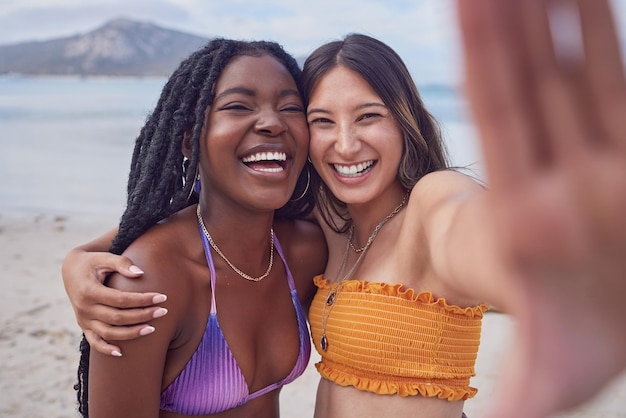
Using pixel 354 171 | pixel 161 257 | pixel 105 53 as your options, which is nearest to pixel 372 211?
pixel 354 171

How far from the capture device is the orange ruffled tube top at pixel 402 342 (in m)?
2.38

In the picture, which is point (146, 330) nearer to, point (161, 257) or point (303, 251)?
point (161, 257)

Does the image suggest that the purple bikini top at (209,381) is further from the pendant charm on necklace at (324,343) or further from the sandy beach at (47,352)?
the sandy beach at (47,352)

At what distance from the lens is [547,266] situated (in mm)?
660

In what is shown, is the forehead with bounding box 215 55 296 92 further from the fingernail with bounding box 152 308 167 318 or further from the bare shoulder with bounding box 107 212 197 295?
the fingernail with bounding box 152 308 167 318

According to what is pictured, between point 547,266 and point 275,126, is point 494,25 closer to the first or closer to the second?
point 547,266

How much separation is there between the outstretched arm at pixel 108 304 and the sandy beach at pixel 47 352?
8.26 ft

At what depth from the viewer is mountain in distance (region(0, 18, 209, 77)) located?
50875 mm

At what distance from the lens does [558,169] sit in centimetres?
63

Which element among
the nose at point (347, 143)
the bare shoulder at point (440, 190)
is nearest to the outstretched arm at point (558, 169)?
the bare shoulder at point (440, 190)

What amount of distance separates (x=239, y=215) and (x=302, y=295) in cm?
54

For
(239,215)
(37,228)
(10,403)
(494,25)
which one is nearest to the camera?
(494,25)

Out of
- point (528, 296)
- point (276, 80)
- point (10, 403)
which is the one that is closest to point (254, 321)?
point (276, 80)

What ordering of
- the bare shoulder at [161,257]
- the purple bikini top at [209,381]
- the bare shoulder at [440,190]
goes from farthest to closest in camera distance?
the purple bikini top at [209,381] → the bare shoulder at [161,257] → the bare shoulder at [440,190]
